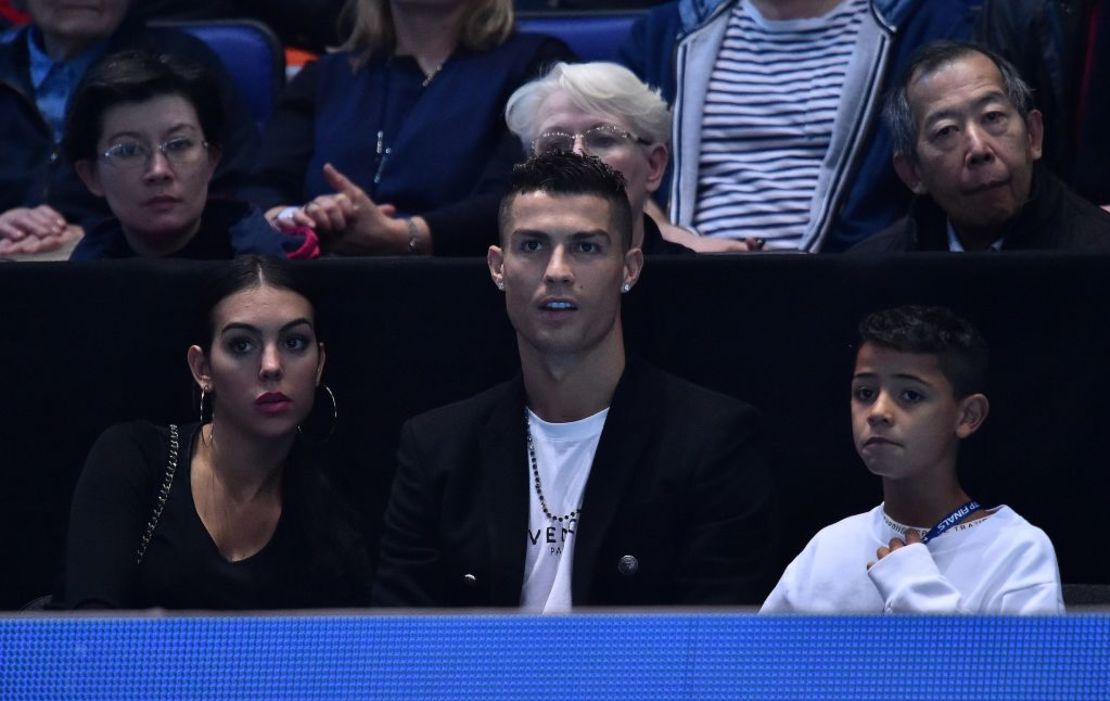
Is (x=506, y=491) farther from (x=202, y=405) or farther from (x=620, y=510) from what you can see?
(x=202, y=405)

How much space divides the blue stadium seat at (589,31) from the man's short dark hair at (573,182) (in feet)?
3.52

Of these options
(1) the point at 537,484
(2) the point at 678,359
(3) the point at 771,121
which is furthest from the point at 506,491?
(3) the point at 771,121

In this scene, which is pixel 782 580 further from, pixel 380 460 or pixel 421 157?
pixel 421 157

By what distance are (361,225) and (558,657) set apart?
136 centimetres

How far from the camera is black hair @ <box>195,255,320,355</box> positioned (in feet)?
8.10

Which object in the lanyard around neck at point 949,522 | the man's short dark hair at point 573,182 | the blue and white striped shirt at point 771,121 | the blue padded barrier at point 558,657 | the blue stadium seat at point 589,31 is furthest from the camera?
the blue stadium seat at point 589,31

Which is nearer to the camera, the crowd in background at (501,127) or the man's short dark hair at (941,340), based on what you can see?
the man's short dark hair at (941,340)

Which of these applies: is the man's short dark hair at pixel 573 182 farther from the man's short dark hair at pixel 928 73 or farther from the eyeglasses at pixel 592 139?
the man's short dark hair at pixel 928 73

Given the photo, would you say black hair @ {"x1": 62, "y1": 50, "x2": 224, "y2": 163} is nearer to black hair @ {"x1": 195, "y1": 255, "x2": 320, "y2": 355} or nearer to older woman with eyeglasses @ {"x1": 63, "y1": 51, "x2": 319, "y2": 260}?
older woman with eyeglasses @ {"x1": 63, "y1": 51, "x2": 319, "y2": 260}

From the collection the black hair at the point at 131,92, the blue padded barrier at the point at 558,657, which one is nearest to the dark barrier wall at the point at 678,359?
the black hair at the point at 131,92

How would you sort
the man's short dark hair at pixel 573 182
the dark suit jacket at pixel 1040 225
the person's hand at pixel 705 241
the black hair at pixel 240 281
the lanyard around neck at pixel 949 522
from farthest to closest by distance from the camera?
the person's hand at pixel 705 241 < the dark suit jacket at pixel 1040 225 < the black hair at pixel 240 281 < the man's short dark hair at pixel 573 182 < the lanyard around neck at pixel 949 522

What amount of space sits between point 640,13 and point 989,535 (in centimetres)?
174

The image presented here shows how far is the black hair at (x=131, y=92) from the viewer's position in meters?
2.83

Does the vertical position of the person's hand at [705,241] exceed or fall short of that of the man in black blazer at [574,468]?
it exceeds it
